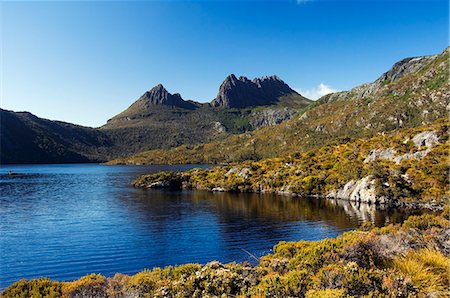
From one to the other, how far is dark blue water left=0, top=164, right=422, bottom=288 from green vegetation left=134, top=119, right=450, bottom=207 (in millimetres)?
11914

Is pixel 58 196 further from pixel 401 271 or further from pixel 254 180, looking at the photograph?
pixel 401 271

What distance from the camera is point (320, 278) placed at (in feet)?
44.2

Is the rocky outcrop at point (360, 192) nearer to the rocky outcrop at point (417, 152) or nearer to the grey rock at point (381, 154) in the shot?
the rocky outcrop at point (417, 152)

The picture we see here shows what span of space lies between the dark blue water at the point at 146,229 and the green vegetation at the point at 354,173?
11.9 m

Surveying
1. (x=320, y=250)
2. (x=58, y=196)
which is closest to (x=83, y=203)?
(x=58, y=196)

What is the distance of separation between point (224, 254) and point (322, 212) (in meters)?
35.4

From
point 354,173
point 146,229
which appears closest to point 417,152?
point 354,173

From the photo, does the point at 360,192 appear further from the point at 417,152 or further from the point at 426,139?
the point at 426,139

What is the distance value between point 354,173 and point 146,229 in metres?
62.7

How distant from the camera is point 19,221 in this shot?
58938 mm

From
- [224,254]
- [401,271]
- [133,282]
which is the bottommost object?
[224,254]

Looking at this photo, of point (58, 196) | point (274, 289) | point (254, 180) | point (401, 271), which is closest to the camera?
point (274, 289)

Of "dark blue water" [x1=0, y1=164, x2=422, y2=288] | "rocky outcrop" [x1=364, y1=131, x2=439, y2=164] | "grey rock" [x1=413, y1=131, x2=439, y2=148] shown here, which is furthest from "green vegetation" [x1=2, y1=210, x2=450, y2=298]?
"grey rock" [x1=413, y1=131, x2=439, y2=148]

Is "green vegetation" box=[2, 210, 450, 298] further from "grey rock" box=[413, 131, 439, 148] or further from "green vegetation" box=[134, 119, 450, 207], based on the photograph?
"grey rock" box=[413, 131, 439, 148]
